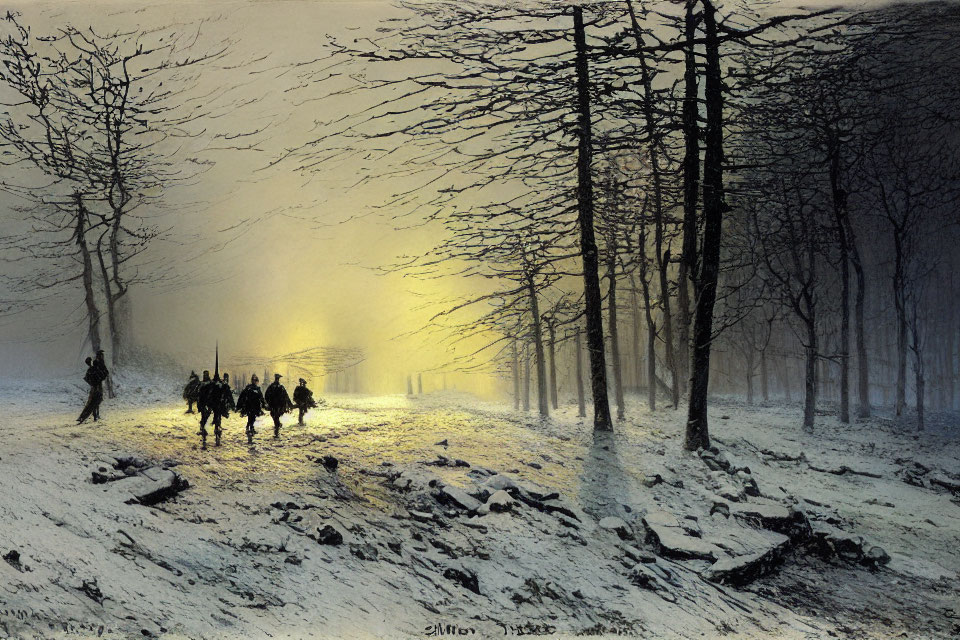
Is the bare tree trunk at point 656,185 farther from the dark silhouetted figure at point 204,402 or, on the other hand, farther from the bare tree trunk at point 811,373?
the dark silhouetted figure at point 204,402

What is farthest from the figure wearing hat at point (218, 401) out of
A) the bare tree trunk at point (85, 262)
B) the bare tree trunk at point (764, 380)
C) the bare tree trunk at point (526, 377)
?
the bare tree trunk at point (764, 380)

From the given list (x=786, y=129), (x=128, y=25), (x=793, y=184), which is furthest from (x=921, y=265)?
(x=128, y=25)

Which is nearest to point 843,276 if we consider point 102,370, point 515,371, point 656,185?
point 656,185

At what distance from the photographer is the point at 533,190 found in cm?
411

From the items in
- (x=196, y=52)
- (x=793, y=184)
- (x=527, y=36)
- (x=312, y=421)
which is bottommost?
(x=312, y=421)

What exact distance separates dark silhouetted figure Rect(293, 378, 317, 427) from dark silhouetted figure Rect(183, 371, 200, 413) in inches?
21.5

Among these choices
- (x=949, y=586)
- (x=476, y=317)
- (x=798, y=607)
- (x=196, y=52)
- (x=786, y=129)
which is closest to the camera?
(x=798, y=607)

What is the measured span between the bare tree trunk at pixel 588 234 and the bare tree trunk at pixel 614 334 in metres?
0.38

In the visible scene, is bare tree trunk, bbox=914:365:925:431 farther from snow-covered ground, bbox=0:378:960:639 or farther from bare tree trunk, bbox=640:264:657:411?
bare tree trunk, bbox=640:264:657:411

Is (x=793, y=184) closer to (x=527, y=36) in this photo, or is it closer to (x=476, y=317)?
(x=527, y=36)

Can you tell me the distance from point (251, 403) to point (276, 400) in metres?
0.20

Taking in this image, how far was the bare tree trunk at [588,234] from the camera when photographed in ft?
12.9

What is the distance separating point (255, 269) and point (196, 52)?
1572 mm

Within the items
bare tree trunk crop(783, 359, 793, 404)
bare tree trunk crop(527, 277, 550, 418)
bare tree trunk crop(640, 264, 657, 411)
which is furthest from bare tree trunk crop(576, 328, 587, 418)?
bare tree trunk crop(783, 359, 793, 404)
